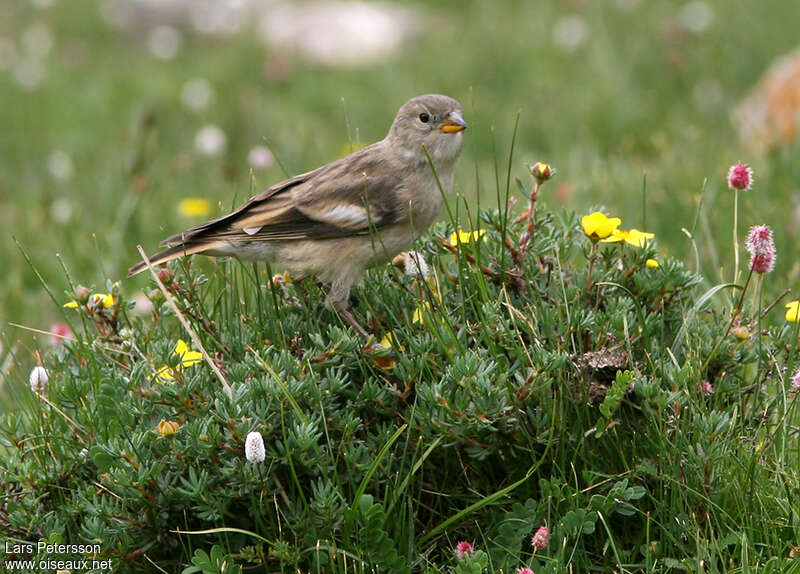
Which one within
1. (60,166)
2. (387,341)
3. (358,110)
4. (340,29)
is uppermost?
(387,341)

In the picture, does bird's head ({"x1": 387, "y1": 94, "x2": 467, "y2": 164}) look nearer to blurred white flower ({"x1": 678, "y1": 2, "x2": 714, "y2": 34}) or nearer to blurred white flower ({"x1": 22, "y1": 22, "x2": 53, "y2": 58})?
blurred white flower ({"x1": 678, "y1": 2, "x2": 714, "y2": 34})

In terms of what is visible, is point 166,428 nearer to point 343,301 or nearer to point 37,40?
point 343,301

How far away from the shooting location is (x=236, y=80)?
38.0 ft

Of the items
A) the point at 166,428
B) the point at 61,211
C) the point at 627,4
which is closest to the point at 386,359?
the point at 166,428

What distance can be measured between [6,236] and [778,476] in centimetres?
611

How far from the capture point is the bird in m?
4.57

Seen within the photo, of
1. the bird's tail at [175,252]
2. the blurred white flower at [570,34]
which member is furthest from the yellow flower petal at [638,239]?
the blurred white flower at [570,34]

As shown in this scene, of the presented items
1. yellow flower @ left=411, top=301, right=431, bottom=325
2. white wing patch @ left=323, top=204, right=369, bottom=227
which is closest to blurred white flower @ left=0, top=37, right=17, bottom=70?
white wing patch @ left=323, top=204, right=369, bottom=227

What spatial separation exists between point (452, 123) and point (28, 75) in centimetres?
864

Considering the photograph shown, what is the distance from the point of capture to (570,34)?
11250 millimetres

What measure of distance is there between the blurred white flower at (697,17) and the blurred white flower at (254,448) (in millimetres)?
8731

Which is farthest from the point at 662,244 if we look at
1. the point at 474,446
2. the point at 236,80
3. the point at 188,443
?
the point at 236,80

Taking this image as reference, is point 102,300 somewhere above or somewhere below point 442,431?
above

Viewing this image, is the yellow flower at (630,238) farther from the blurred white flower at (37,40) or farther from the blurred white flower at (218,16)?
the blurred white flower at (37,40)
